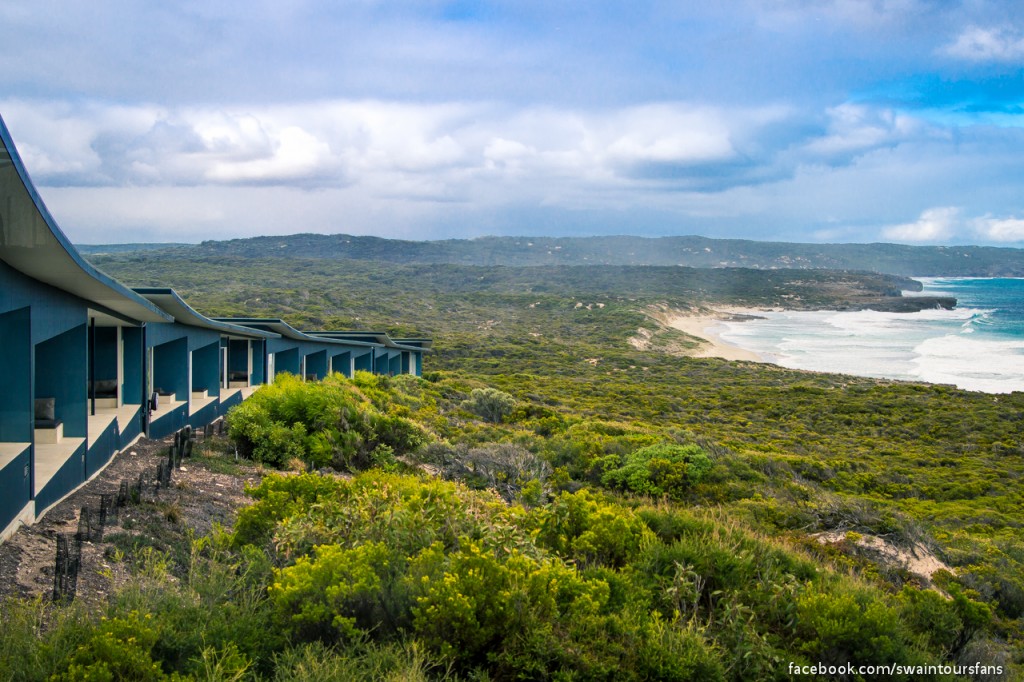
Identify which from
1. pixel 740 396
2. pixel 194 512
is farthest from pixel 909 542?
pixel 740 396

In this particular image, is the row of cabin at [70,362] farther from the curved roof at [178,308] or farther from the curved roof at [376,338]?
the curved roof at [376,338]

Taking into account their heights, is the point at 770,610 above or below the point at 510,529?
below

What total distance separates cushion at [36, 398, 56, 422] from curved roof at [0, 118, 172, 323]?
151 centimetres

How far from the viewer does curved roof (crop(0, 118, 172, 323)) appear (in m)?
5.75

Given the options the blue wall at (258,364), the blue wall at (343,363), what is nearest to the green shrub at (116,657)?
the blue wall at (258,364)

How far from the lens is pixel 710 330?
282ft

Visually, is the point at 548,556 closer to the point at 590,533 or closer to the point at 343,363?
the point at 590,533

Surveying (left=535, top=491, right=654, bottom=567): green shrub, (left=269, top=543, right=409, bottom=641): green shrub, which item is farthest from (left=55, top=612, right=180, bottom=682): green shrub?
(left=535, top=491, right=654, bottom=567): green shrub

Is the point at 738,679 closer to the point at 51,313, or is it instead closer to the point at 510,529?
the point at 510,529

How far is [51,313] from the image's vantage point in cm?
921

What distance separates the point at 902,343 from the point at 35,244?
70399 mm

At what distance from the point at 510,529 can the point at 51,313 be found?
663 centimetres

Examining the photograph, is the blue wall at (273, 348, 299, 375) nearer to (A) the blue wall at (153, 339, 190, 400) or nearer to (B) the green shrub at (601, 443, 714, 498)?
(A) the blue wall at (153, 339, 190, 400)

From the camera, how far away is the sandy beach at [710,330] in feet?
199
